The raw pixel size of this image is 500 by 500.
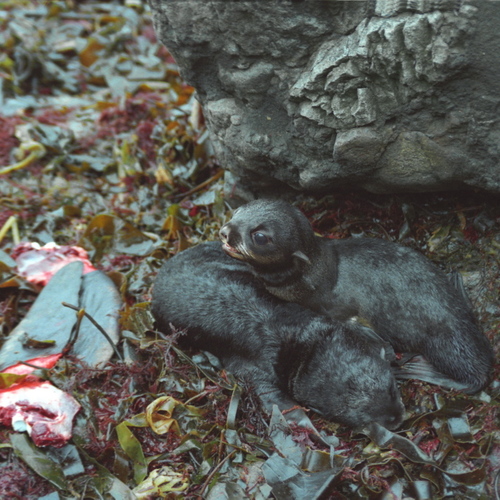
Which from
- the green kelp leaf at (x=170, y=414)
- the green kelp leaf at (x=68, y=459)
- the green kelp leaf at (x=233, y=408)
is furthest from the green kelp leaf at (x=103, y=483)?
the green kelp leaf at (x=233, y=408)

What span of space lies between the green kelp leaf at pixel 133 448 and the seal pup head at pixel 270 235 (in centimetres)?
148

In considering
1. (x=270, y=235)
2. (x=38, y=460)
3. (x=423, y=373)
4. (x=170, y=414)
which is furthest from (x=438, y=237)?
(x=38, y=460)

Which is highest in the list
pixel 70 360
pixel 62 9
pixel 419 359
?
pixel 62 9

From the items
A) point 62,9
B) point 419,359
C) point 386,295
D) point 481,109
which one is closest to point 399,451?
point 419,359

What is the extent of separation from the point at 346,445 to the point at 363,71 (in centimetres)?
244

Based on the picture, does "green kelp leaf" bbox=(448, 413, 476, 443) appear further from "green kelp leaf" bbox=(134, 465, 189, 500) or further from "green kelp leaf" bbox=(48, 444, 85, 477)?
"green kelp leaf" bbox=(48, 444, 85, 477)

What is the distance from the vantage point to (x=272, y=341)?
Answer: 466 cm

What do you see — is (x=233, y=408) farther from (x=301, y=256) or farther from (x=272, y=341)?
(x=301, y=256)

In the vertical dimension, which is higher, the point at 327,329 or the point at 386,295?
the point at 386,295

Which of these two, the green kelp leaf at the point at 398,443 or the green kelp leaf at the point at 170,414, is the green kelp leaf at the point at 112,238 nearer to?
the green kelp leaf at the point at 170,414

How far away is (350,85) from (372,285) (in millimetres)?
1401

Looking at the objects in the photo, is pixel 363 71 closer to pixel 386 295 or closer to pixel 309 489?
pixel 386 295

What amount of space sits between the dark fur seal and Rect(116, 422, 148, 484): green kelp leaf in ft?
2.95

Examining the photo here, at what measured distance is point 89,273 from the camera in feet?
18.4
